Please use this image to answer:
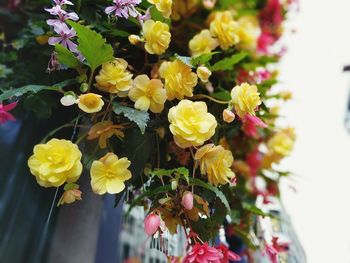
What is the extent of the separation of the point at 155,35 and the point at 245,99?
17 cm

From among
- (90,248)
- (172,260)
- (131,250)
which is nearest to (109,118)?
(172,260)

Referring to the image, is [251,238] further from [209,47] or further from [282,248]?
[209,47]

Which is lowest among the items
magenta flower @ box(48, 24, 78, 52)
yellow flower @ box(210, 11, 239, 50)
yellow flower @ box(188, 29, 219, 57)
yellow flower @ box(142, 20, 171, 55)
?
magenta flower @ box(48, 24, 78, 52)

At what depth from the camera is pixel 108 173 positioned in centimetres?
50

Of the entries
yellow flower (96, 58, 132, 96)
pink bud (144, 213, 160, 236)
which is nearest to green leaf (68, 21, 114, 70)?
yellow flower (96, 58, 132, 96)

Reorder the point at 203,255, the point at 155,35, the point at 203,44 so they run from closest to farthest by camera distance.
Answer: the point at 203,255
the point at 155,35
the point at 203,44

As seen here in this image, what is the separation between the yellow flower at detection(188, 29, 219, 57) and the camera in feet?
2.28

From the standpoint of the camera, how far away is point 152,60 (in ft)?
2.21

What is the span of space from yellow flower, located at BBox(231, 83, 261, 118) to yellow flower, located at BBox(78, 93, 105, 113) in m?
0.19

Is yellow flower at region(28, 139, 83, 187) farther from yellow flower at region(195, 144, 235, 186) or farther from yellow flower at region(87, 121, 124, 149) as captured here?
yellow flower at region(195, 144, 235, 186)

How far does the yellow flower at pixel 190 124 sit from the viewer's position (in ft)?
1.59

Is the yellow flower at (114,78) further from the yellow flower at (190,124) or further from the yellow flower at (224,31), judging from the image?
the yellow flower at (224,31)

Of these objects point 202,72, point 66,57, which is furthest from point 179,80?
point 66,57

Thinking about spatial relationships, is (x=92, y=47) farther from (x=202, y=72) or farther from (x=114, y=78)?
(x=202, y=72)
